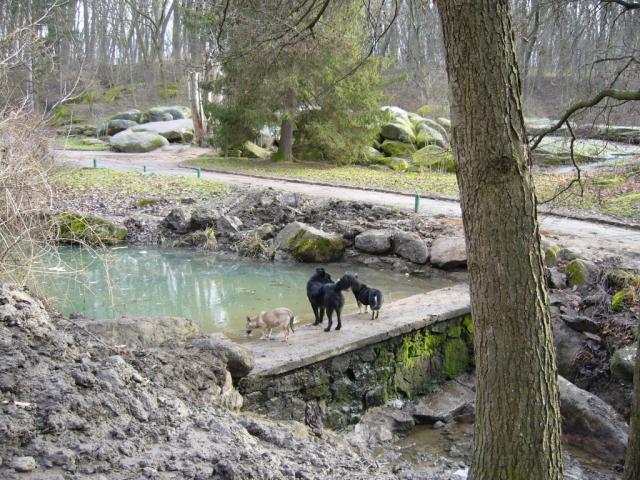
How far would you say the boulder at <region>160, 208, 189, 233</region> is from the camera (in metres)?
16.8

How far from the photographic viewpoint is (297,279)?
13469 millimetres

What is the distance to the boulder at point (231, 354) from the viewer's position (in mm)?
6582

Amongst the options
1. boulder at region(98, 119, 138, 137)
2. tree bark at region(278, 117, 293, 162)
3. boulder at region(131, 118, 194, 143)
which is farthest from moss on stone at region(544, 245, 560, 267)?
boulder at region(98, 119, 138, 137)

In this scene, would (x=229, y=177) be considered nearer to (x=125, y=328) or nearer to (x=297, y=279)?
(x=297, y=279)

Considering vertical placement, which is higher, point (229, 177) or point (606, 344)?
point (229, 177)

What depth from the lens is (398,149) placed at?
101ft

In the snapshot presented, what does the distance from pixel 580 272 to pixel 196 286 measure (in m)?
7.53

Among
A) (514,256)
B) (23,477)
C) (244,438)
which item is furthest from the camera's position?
(244,438)

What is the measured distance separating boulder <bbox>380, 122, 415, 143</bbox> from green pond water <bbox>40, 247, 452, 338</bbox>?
1831 cm

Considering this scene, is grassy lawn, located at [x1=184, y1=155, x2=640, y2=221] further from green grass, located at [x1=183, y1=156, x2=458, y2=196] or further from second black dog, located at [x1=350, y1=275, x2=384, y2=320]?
second black dog, located at [x1=350, y1=275, x2=384, y2=320]

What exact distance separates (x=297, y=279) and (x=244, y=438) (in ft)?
27.7

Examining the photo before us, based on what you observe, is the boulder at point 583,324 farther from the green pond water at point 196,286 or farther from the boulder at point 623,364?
the green pond water at point 196,286

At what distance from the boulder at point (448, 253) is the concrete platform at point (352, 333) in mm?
2665

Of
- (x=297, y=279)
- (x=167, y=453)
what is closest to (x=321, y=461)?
(x=167, y=453)
